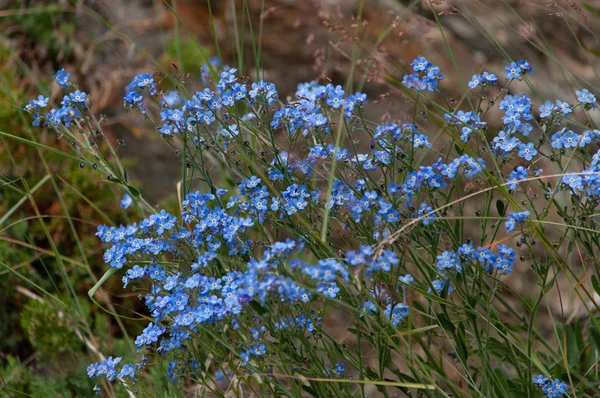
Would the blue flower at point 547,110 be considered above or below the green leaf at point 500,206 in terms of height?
above

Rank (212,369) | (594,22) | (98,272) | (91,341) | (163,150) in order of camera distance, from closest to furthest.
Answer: (91,341), (212,369), (98,272), (163,150), (594,22)

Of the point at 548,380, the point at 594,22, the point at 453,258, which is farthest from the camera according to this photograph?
the point at 594,22

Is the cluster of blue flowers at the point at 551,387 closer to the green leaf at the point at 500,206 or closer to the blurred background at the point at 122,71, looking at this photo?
the green leaf at the point at 500,206

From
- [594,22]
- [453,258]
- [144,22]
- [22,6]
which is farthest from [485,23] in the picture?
[453,258]

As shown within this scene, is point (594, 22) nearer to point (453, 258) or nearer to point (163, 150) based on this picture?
point (163, 150)

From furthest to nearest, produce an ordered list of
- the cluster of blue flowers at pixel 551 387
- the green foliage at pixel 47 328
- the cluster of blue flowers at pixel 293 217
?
the green foliage at pixel 47 328 → the cluster of blue flowers at pixel 551 387 → the cluster of blue flowers at pixel 293 217

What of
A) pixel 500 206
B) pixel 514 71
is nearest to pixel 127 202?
pixel 500 206

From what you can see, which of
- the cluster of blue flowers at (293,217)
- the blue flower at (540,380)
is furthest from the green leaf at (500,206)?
the blue flower at (540,380)

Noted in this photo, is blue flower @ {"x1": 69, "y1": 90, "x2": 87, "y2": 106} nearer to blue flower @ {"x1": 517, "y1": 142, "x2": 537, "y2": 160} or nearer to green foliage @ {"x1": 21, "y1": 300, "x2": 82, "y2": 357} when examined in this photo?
green foliage @ {"x1": 21, "y1": 300, "x2": 82, "y2": 357}
